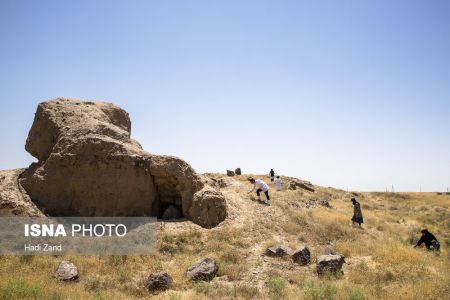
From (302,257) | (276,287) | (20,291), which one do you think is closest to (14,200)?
(20,291)

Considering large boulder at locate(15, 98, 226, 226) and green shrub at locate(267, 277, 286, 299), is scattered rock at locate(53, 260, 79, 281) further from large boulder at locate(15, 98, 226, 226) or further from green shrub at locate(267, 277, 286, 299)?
green shrub at locate(267, 277, 286, 299)

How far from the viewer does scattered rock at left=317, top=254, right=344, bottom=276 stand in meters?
10.6

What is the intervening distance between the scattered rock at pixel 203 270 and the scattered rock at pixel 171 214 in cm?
509

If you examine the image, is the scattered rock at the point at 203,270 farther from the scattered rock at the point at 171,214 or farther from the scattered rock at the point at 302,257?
the scattered rock at the point at 171,214

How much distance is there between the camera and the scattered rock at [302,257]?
1184 centimetres

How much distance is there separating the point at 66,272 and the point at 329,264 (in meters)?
7.07

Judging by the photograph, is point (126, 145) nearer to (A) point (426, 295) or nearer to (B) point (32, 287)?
(B) point (32, 287)

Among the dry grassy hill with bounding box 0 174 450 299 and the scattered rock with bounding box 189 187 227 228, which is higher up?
the scattered rock with bounding box 189 187 227 228

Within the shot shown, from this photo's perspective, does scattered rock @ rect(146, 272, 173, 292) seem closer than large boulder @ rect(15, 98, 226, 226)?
Yes

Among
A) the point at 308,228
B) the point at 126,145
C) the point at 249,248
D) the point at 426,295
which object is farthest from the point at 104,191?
the point at 426,295

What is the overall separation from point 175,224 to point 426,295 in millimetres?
8574

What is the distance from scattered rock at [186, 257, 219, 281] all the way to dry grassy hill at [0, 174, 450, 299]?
21 centimetres
